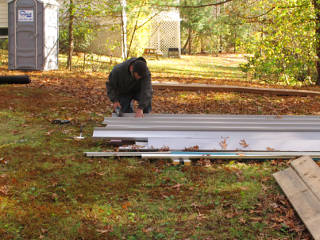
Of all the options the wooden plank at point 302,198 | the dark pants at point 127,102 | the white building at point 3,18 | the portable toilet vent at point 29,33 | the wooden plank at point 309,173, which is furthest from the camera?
the white building at point 3,18

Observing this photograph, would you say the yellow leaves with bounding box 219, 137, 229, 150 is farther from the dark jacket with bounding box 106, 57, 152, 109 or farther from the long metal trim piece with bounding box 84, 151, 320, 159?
the dark jacket with bounding box 106, 57, 152, 109

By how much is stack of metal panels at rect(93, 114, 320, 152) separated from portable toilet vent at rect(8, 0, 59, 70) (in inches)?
261

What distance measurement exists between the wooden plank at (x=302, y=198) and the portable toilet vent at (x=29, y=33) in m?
9.68

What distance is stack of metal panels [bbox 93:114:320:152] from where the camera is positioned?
17.9 ft

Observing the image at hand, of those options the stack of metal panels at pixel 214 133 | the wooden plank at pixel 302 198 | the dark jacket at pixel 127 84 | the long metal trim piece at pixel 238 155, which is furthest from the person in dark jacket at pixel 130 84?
the wooden plank at pixel 302 198

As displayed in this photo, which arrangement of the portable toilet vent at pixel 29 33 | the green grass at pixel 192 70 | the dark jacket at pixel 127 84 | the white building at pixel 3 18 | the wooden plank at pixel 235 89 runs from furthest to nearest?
the white building at pixel 3 18, the green grass at pixel 192 70, the portable toilet vent at pixel 29 33, the wooden plank at pixel 235 89, the dark jacket at pixel 127 84

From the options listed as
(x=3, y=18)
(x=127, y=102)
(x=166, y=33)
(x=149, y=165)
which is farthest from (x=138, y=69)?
(x=166, y=33)

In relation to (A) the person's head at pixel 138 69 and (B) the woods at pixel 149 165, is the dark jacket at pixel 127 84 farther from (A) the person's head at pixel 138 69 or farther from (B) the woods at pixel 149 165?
(A) the person's head at pixel 138 69

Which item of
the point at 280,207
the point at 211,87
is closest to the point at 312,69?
the point at 211,87

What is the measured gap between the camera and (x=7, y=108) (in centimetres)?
797

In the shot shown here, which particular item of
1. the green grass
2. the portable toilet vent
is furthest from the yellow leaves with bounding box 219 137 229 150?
the green grass

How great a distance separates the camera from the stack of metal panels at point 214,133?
214 inches

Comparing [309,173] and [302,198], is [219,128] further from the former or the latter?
[302,198]

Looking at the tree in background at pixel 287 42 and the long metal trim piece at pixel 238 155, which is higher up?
the tree in background at pixel 287 42
